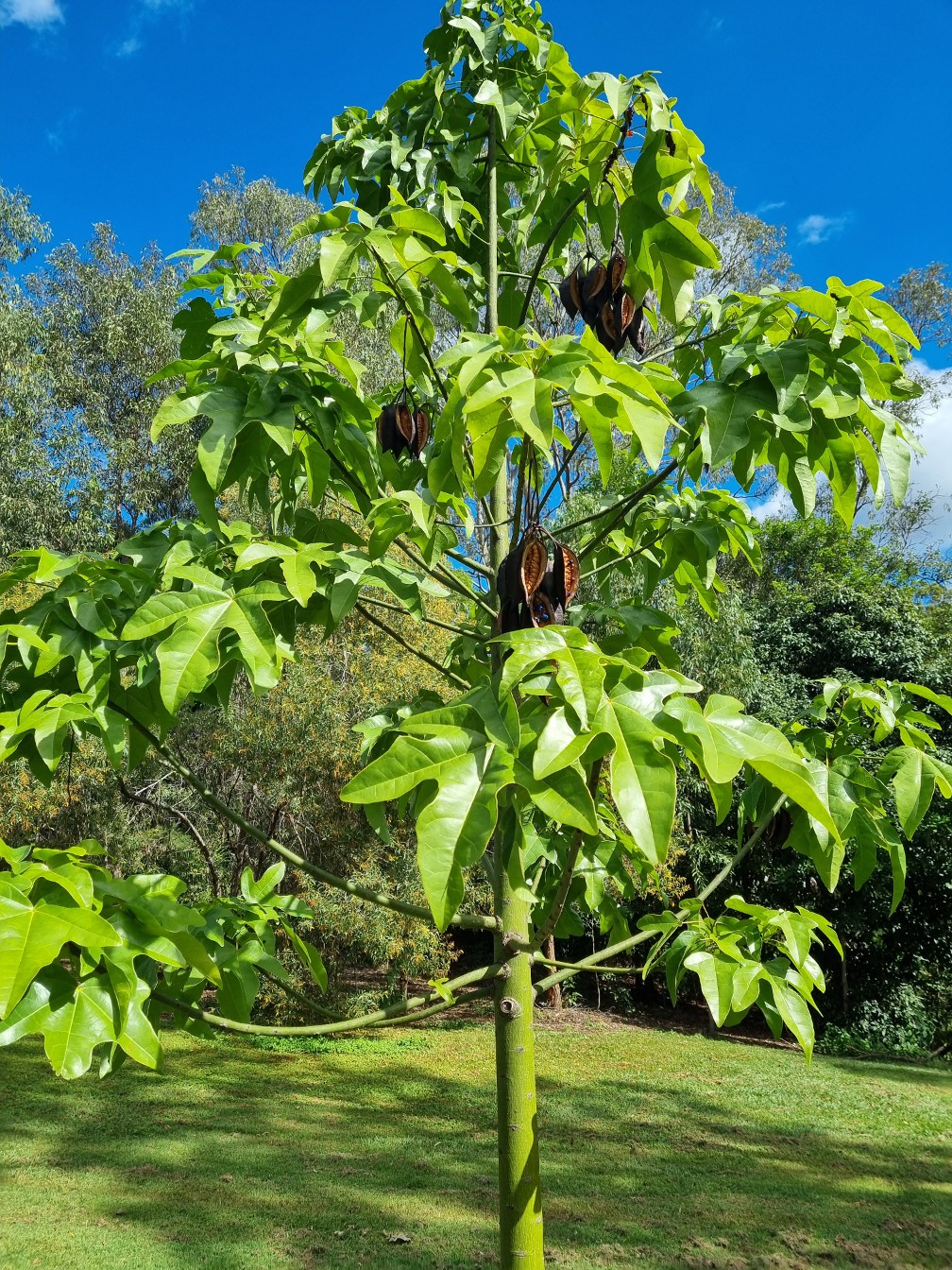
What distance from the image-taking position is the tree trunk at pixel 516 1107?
74.0 inches

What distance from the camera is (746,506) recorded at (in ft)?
8.23

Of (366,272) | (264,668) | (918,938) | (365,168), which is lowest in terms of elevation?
(918,938)

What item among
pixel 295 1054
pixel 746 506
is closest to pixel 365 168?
pixel 746 506

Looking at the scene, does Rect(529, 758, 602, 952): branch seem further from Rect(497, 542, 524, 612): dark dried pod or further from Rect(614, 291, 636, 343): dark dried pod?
Rect(614, 291, 636, 343): dark dried pod

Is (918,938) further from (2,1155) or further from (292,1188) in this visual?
(2,1155)

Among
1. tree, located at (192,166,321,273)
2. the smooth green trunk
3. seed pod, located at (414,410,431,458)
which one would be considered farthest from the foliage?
tree, located at (192,166,321,273)

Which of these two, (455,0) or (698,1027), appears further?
(698,1027)

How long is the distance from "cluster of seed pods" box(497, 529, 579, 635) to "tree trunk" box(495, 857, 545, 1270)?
589mm

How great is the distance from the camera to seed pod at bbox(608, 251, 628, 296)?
188 cm

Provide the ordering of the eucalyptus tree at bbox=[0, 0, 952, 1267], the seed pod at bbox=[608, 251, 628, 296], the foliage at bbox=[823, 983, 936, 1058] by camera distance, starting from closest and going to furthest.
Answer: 1. the eucalyptus tree at bbox=[0, 0, 952, 1267]
2. the seed pod at bbox=[608, 251, 628, 296]
3. the foliage at bbox=[823, 983, 936, 1058]

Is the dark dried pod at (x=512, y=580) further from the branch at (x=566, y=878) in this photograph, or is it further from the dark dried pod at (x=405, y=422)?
the dark dried pod at (x=405, y=422)

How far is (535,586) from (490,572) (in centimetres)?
70

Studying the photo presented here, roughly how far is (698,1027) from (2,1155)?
8939 millimetres

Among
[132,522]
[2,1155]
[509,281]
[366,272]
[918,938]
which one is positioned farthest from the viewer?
[132,522]
